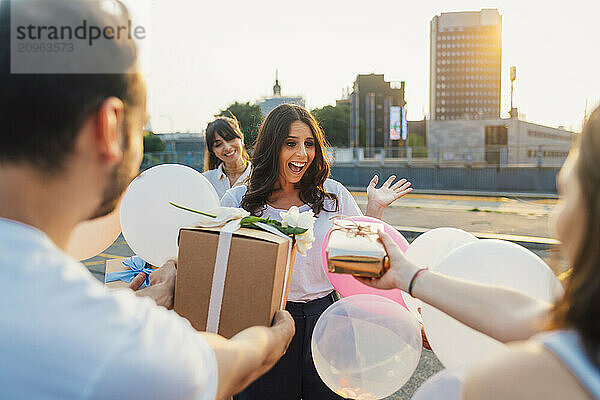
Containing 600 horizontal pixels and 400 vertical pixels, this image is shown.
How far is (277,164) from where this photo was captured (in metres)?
2.70

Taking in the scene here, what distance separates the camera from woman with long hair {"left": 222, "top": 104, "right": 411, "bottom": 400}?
234 cm

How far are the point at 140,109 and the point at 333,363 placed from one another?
1.23 meters

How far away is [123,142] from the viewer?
0.94 meters

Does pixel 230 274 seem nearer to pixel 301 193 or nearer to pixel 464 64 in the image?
pixel 301 193

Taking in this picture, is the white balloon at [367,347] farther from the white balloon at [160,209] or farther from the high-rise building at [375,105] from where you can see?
the high-rise building at [375,105]

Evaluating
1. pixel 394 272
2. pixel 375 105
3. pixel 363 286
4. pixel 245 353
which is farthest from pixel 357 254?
pixel 375 105

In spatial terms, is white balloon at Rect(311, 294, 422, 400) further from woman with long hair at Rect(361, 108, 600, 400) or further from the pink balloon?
woman with long hair at Rect(361, 108, 600, 400)

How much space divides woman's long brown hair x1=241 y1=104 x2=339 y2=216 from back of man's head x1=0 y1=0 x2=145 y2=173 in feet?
5.76

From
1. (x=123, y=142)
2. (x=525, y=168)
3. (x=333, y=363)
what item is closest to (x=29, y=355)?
(x=123, y=142)

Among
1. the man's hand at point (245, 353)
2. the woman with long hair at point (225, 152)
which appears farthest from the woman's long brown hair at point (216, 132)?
the man's hand at point (245, 353)

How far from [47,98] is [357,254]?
99cm

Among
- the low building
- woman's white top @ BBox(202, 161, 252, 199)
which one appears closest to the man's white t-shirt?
woman's white top @ BBox(202, 161, 252, 199)

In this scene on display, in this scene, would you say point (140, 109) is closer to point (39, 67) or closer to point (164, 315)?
point (39, 67)

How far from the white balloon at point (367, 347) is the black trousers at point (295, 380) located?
0.47 m
